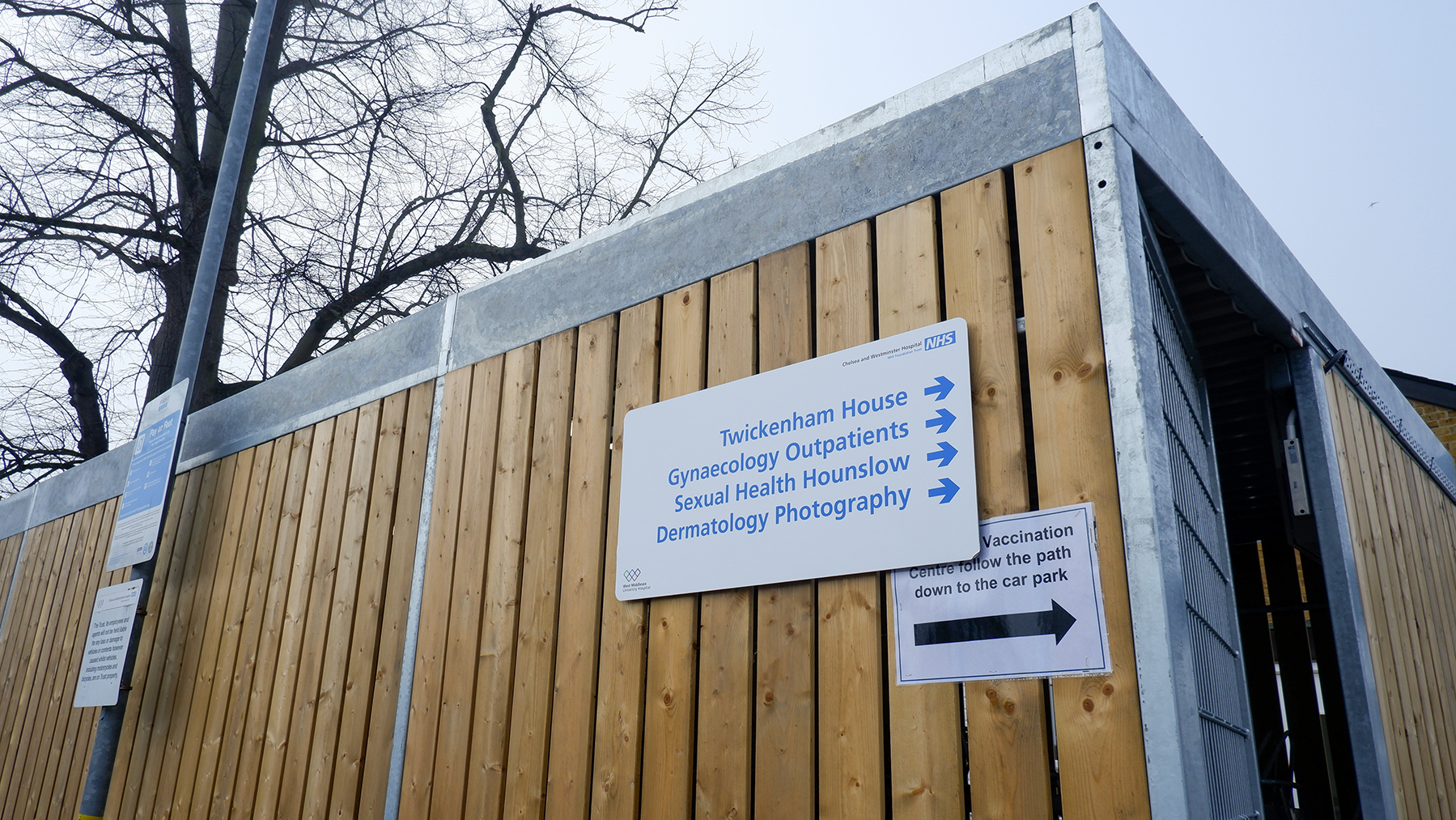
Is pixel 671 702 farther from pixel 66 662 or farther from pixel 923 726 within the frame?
pixel 66 662

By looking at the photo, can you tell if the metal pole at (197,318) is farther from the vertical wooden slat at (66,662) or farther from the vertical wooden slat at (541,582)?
the vertical wooden slat at (541,582)

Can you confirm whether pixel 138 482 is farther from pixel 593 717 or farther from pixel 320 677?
pixel 593 717

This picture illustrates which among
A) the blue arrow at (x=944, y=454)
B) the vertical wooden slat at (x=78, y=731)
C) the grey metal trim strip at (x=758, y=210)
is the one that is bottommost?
the vertical wooden slat at (x=78, y=731)

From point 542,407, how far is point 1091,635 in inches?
98.1

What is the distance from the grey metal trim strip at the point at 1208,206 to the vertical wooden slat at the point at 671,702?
158 cm

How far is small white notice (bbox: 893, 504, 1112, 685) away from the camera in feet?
8.16

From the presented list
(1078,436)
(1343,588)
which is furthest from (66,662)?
(1343,588)

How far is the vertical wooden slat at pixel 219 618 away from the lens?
5238 millimetres

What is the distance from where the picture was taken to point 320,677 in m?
4.71

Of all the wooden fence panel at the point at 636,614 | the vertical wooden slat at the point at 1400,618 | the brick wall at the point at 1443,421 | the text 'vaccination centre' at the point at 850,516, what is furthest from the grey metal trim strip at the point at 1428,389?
the vertical wooden slat at the point at 1400,618

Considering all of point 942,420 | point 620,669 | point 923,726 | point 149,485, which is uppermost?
point 149,485

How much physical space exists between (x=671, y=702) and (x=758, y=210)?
1719 millimetres

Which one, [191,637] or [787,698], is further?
[191,637]

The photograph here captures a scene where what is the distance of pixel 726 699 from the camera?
3.18 metres
